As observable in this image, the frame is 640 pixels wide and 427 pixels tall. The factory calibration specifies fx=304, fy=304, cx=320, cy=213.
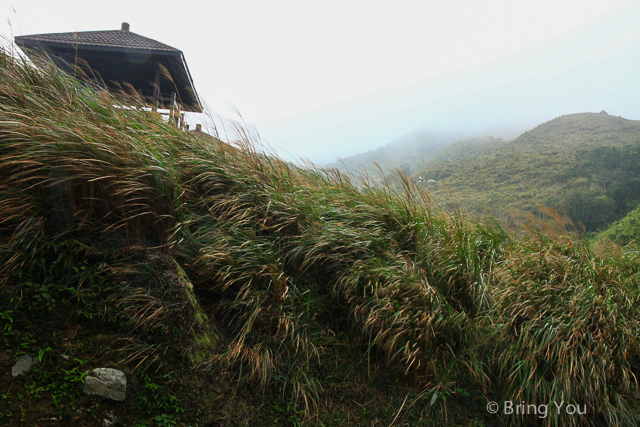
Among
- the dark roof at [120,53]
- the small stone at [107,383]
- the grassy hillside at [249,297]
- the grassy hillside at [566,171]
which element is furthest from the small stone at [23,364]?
the grassy hillside at [566,171]

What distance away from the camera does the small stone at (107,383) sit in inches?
73.2

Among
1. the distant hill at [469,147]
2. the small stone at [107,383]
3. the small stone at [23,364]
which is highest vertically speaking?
the distant hill at [469,147]

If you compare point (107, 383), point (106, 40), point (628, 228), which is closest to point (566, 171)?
point (628, 228)

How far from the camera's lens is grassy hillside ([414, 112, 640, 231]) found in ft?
69.8

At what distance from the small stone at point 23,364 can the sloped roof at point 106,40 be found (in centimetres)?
833

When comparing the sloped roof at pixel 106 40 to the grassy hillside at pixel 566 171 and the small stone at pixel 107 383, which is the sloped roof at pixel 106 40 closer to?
the small stone at pixel 107 383

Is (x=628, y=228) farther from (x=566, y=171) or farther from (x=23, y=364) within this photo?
(x=566, y=171)

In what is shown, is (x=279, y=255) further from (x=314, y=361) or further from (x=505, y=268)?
(x=505, y=268)

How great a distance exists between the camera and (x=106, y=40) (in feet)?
27.9

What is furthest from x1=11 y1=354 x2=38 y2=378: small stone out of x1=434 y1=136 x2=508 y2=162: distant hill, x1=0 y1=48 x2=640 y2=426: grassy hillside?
x1=434 y1=136 x2=508 y2=162: distant hill

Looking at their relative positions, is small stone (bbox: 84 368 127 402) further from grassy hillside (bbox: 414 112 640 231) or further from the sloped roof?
grassy hillside (bbox: 414 112 640 231)

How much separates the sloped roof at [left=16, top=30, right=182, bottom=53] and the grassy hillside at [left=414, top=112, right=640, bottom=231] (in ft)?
44.8

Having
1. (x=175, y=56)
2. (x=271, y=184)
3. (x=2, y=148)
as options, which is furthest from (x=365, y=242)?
(x=175, y=56)

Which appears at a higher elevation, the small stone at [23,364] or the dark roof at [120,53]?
the dark roof at [120,53]
